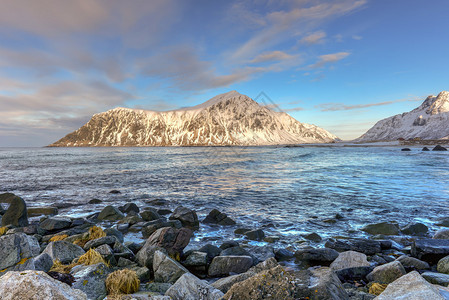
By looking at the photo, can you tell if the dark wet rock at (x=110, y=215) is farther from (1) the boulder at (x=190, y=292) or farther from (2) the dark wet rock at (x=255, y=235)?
(1) the boulder at (x=190, y=292)

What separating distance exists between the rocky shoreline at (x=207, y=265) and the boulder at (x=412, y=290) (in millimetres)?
16

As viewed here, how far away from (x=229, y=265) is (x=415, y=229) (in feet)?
35.6

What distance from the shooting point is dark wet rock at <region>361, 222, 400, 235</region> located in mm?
12211

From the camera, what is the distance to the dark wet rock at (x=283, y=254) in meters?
9.62

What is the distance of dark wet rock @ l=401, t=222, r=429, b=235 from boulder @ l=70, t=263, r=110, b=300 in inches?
559

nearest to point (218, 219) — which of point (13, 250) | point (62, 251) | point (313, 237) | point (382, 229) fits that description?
point (313, 237)

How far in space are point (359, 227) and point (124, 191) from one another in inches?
899

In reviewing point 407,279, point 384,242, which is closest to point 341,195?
point 384,242

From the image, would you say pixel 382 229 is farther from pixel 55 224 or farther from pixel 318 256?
pixel 55 224

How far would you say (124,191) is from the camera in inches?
1027

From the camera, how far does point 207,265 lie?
28.1 ft

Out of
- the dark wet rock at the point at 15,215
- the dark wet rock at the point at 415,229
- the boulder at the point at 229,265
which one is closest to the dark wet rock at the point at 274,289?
the boulder at the point at 229,265

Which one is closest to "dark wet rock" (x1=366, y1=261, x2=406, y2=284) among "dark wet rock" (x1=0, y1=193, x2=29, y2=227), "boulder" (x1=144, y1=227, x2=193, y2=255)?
"boulder" (x1=144, y1=227, x2=193, y2=255)

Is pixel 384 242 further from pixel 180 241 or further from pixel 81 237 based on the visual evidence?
pixel 81 237
